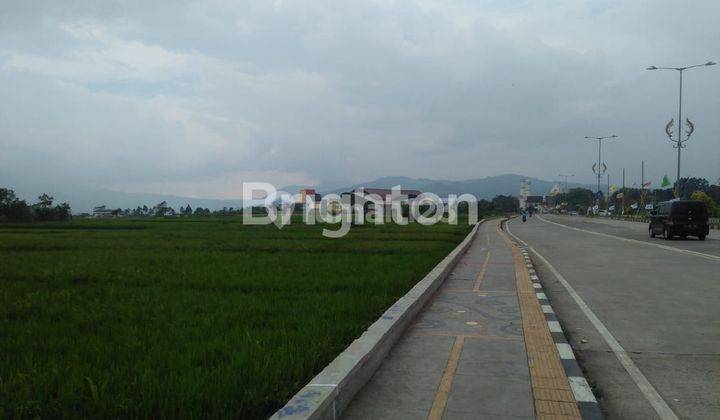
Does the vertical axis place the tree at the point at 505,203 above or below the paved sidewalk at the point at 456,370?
above

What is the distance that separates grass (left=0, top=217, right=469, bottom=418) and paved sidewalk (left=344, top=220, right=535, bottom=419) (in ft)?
1.92

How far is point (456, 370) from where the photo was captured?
5496mm

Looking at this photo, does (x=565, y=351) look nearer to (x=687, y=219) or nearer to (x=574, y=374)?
(x=574, y=374)

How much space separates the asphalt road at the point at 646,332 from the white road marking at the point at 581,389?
121mm

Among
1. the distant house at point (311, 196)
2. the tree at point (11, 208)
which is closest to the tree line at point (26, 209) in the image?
the tree at point (11, 208)

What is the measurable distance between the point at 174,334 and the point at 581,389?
13.4 feet

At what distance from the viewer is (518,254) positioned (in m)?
19.9

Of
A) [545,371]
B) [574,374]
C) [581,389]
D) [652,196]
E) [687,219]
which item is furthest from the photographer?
[652,196]

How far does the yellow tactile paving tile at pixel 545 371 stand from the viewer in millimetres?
4418

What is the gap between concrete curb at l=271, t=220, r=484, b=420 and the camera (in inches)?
152

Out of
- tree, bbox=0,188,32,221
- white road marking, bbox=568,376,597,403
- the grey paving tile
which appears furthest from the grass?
tree, bbox=0,188,32,221

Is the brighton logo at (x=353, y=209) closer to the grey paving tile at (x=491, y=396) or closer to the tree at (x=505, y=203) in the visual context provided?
the grey paving tile at (x=491, y=396)

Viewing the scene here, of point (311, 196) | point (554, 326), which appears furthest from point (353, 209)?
point (554, 326)

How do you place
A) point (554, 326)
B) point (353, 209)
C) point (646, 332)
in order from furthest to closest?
point (353, 209)
point (554, 326)
point (646, 332)
